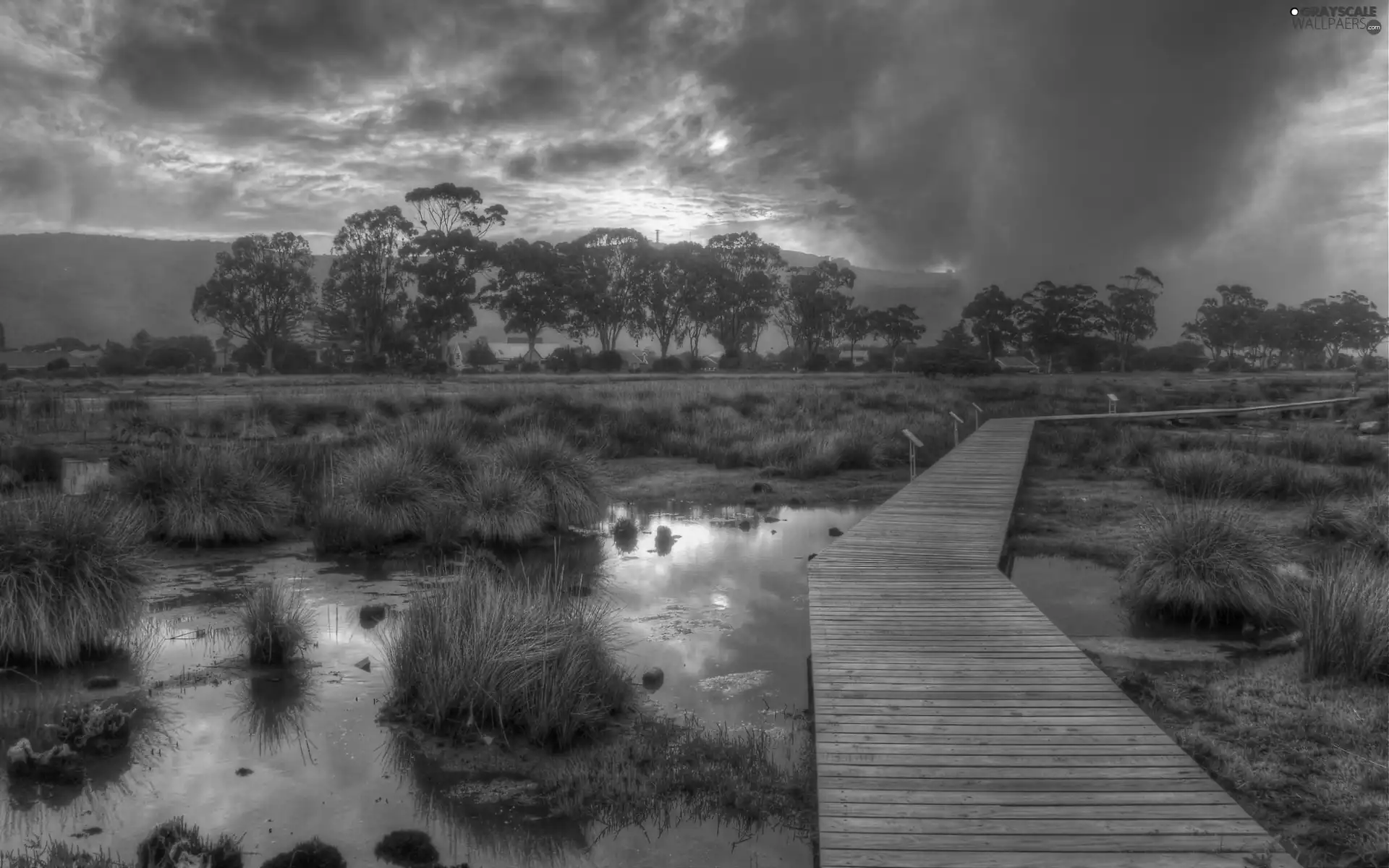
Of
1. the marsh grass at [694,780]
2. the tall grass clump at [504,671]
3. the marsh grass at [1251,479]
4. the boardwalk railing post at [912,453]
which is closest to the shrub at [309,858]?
the marsh grass at [694,780]

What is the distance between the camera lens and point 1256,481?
567 inches

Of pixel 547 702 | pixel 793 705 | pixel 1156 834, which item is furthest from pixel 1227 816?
pixel 547 702

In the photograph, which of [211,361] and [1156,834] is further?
[211,361]

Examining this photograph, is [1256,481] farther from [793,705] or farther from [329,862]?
[329,862]

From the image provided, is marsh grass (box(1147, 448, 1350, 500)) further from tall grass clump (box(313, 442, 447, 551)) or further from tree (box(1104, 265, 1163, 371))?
tree (box(1104, 265, 1163, 371))

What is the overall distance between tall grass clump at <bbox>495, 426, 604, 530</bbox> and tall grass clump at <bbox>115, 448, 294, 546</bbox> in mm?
2917

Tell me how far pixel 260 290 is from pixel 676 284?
29.6 metres

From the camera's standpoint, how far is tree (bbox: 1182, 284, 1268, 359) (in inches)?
3565

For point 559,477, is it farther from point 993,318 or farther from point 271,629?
point 993,318

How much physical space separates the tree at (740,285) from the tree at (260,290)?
1171 inches

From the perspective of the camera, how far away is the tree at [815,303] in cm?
7894

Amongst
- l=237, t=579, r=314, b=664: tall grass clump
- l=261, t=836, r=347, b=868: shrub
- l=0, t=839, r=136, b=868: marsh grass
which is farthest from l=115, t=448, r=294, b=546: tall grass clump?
l=261, t=836, r=347, b=868: shrub

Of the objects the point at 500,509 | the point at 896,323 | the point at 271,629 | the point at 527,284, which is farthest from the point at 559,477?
the point at 896,323

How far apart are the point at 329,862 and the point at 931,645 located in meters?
3.84
